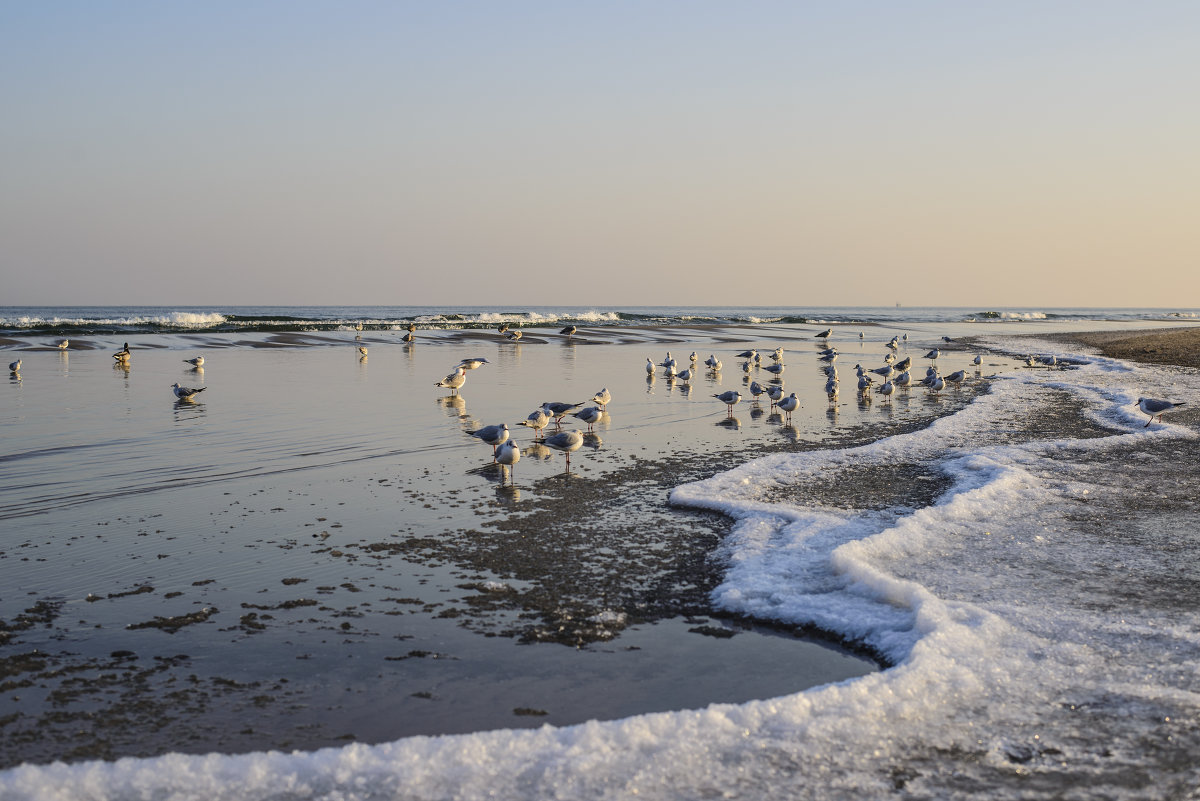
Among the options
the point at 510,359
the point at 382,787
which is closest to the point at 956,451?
the point at 382,787

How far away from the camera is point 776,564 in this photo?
A: 797 cm

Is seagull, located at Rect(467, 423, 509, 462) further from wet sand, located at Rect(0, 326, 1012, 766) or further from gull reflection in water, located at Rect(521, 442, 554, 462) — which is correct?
gull reflection in water, located at Rect(521, 442, 554, 462)

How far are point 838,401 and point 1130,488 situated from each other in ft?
33.8

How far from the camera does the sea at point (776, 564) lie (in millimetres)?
4562

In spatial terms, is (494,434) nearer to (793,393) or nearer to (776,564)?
(776,564)

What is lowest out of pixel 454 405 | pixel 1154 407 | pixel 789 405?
pixel 454 405

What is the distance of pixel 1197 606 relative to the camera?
6828 millimetres

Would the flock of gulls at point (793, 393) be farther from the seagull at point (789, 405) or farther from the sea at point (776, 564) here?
the sea at point (776, 564)

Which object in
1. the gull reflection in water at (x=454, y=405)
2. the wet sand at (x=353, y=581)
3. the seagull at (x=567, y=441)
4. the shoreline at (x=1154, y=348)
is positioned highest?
the shoreline at (x=1154, y=348)

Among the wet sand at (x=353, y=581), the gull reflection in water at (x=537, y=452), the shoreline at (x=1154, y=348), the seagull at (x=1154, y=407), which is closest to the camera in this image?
the wet sand at (x=353, y=581)

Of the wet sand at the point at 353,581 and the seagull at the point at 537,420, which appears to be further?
the seagull at the point at 537,420

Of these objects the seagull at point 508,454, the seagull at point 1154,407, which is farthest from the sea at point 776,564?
the seagull at point 1154,407

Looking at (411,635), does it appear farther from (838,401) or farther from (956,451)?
(838,401)

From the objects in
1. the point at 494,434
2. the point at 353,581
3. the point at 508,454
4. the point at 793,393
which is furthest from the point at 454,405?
the point at 353,581
